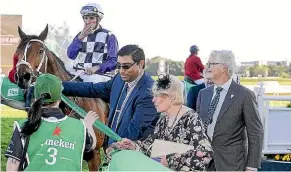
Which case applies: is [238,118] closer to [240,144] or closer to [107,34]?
[240,144]

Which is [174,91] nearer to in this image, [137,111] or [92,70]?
[137,111]

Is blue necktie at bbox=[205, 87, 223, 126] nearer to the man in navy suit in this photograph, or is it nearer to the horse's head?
the man in navy suit

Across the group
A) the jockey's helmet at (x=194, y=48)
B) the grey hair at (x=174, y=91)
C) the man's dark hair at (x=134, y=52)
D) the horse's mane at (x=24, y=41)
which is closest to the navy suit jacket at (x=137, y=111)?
the man's dark hair at (x=134, y=52)

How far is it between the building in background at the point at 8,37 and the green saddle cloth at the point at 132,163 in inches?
528

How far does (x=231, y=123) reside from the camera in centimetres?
383

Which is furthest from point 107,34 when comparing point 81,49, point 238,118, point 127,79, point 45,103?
point 45,103

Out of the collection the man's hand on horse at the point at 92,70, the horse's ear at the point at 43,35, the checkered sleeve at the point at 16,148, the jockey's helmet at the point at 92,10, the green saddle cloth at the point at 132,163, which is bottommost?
the green saddle cloth at the point at 132,163

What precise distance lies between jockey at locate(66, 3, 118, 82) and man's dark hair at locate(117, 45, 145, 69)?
2181mm

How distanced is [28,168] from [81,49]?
3.87 m

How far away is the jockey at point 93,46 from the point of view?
630cm

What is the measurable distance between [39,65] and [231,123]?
105 inches

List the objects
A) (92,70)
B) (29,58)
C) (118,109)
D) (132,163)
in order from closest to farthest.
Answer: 1. (132,163)
2. (118,109)
3. (29,58)
4. (92,70)

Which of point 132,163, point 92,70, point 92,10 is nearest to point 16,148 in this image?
point 132,163

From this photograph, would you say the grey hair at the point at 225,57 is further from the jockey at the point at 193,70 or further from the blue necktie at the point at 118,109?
the jockey at the point at 193,70
